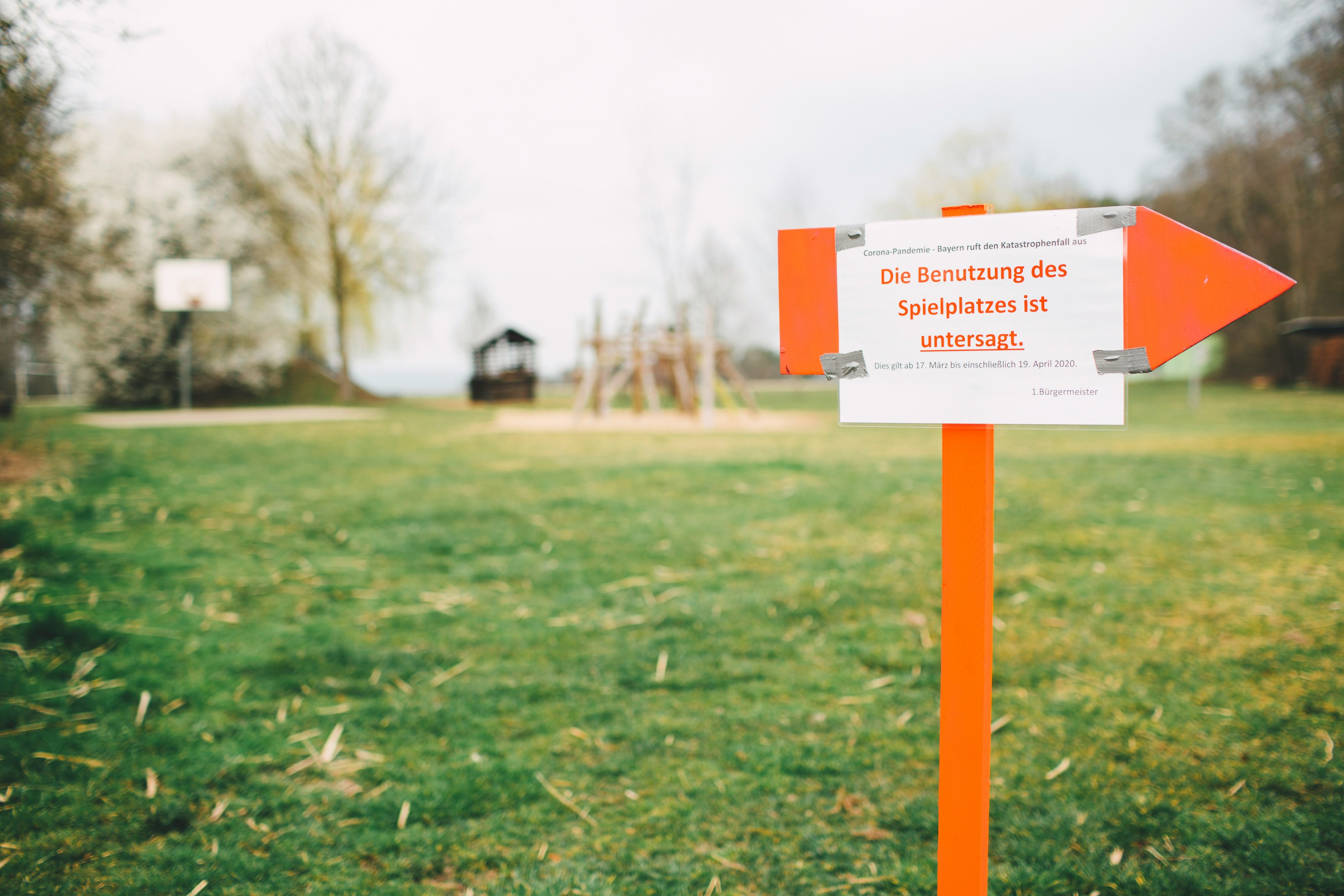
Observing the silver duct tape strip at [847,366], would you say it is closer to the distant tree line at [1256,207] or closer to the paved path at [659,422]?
the paved path at [659,422]

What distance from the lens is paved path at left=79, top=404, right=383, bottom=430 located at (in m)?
16.3

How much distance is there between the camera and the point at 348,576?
5.17 metres

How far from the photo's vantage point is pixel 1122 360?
1710 millimetres

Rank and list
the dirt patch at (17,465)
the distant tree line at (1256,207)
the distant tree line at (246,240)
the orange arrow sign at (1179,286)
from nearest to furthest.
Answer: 1. the orange arrow sign at (1179,286)
2. the dirt patch at (17,465)
3. the distant tree line at (246,240)
4. the distant tree line at (1256,207)

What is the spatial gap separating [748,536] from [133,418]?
1847 cm

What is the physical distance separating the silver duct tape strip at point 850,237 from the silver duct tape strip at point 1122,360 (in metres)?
0.57

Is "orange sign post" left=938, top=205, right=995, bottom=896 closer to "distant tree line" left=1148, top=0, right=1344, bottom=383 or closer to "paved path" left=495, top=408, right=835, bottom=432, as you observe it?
"paved path" left=495, top=408, right=835, bottom=432

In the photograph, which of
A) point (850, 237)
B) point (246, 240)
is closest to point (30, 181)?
point (850, 237)

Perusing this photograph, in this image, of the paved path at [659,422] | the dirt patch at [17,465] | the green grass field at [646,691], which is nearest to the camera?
the green grass field at [646,691]

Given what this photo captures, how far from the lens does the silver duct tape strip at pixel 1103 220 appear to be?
5.65 feet

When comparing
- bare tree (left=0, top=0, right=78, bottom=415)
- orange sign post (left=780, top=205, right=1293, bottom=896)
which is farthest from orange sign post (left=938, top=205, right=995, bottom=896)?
bare tree (left=0, top=0, right=78, bottom=415)

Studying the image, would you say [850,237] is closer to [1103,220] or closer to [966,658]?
[1103,220]

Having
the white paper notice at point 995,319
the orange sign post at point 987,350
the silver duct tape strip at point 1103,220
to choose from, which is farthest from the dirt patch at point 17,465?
the silver duct tape strip at point 1103,220

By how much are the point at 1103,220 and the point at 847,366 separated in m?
0.62
